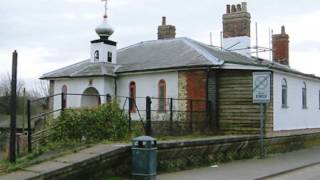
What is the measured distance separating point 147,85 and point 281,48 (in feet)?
45.4

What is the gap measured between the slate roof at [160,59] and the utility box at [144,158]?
11.1 m

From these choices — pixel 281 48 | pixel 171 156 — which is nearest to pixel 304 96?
pixel 281 48

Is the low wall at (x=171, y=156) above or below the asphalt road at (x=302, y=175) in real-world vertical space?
above

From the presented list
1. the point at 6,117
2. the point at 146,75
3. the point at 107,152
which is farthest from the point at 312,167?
the point at 6,117

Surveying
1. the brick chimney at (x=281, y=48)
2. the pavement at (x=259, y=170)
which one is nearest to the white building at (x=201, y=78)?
the pavement at (x=259, y=170)

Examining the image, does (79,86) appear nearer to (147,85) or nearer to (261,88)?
(147,85)

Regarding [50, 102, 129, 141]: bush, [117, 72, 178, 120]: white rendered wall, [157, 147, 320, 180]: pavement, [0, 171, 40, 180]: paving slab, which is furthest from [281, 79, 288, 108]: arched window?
[0, 171, 40, 180]: paving slab

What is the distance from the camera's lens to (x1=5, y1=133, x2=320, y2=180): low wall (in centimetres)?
1157

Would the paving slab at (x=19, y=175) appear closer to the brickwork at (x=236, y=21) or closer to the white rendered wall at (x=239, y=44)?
the white rendered wall at (x=239, y=44)

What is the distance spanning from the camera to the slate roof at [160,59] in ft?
80.8

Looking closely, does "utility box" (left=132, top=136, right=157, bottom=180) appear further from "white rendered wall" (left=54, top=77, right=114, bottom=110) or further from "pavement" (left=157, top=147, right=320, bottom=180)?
"white rendered wall" (left=54, top=77, right=114, bottom=110)

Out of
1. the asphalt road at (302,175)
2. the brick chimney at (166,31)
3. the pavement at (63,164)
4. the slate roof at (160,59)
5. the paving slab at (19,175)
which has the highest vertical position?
the brick chimney at (166,31)

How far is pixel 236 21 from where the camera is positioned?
1180 inches

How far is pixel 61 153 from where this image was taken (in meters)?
12.9
